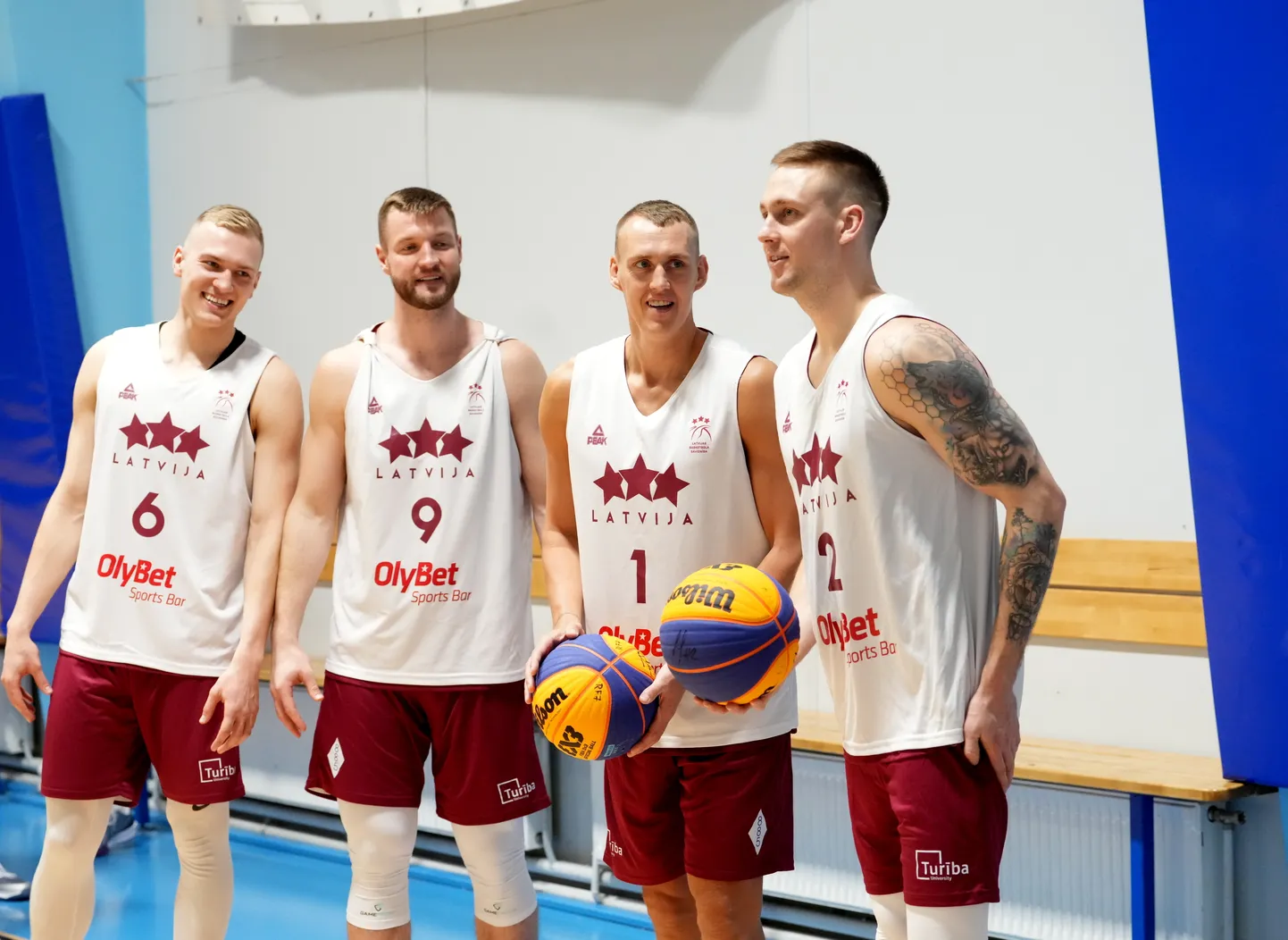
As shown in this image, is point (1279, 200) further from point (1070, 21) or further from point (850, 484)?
point (1070, 21)

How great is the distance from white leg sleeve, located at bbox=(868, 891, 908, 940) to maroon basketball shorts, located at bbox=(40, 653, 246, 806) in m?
1.78

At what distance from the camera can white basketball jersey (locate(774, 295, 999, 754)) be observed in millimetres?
2346

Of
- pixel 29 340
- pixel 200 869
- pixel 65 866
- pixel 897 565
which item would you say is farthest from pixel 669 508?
pixel 29 340

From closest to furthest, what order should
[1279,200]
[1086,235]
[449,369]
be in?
1. [1279,200]
2. [449,369]
3. [1086,235]

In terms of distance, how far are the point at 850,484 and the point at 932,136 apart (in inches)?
99.7

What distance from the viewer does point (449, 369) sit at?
10.8 feet

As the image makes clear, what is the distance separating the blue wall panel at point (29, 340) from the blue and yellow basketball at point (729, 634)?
4529 millimetres

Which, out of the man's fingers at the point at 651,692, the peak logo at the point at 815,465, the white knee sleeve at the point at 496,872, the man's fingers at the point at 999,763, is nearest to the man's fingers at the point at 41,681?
the white knee sleeve at the point at 496,872

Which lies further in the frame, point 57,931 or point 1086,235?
point 1086,235

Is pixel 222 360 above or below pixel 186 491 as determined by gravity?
above

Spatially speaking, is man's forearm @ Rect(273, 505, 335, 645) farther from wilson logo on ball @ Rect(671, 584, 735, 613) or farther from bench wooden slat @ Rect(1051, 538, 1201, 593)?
bench wooden slat @ Rect(1051, 538, 1201, 593)

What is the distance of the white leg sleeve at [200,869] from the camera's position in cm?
343

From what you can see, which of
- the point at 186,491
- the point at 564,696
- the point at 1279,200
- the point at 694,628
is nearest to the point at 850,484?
the point at 694,628

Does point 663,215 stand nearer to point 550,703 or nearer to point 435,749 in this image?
point 550,703
